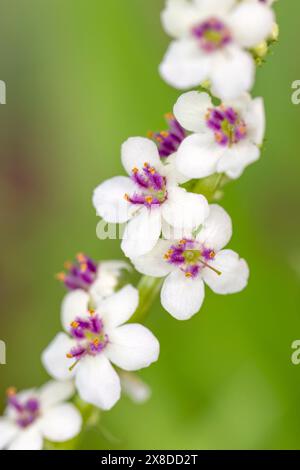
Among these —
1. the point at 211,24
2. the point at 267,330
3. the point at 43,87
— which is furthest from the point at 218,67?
the point at 43,87

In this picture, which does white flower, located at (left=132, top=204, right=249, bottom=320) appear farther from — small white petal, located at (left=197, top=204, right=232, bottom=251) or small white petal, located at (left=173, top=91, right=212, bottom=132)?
small white petal, located at (left=173, top=91, right=212, bottom=132)

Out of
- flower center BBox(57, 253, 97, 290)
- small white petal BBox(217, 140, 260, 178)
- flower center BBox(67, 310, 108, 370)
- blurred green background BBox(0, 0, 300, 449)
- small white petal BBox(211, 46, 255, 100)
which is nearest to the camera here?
small white petal BBox(211, 46, 255, 100)

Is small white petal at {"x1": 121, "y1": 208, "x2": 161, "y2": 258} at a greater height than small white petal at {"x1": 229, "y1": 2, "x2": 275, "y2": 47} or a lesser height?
lesser

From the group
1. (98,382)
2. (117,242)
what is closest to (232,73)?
(98,382)

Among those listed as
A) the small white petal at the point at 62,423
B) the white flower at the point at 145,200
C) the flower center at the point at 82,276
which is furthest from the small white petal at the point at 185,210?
the small white petal at the point at 62,423

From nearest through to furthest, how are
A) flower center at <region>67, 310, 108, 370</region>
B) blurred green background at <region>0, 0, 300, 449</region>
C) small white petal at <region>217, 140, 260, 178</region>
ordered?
small white petal at <region>217, 140, 260, 178</region>
flower center at <region>67, 310, 108, 370</region>
blurred green background at <region>0, 0, 300, 449</region>

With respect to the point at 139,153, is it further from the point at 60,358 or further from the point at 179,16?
the point at 60,358

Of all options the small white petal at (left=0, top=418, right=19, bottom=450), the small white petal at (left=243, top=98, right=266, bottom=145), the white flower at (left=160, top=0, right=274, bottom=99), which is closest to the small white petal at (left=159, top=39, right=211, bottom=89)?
the white flower at (left=160, top=0, right=274, bottom=99)
